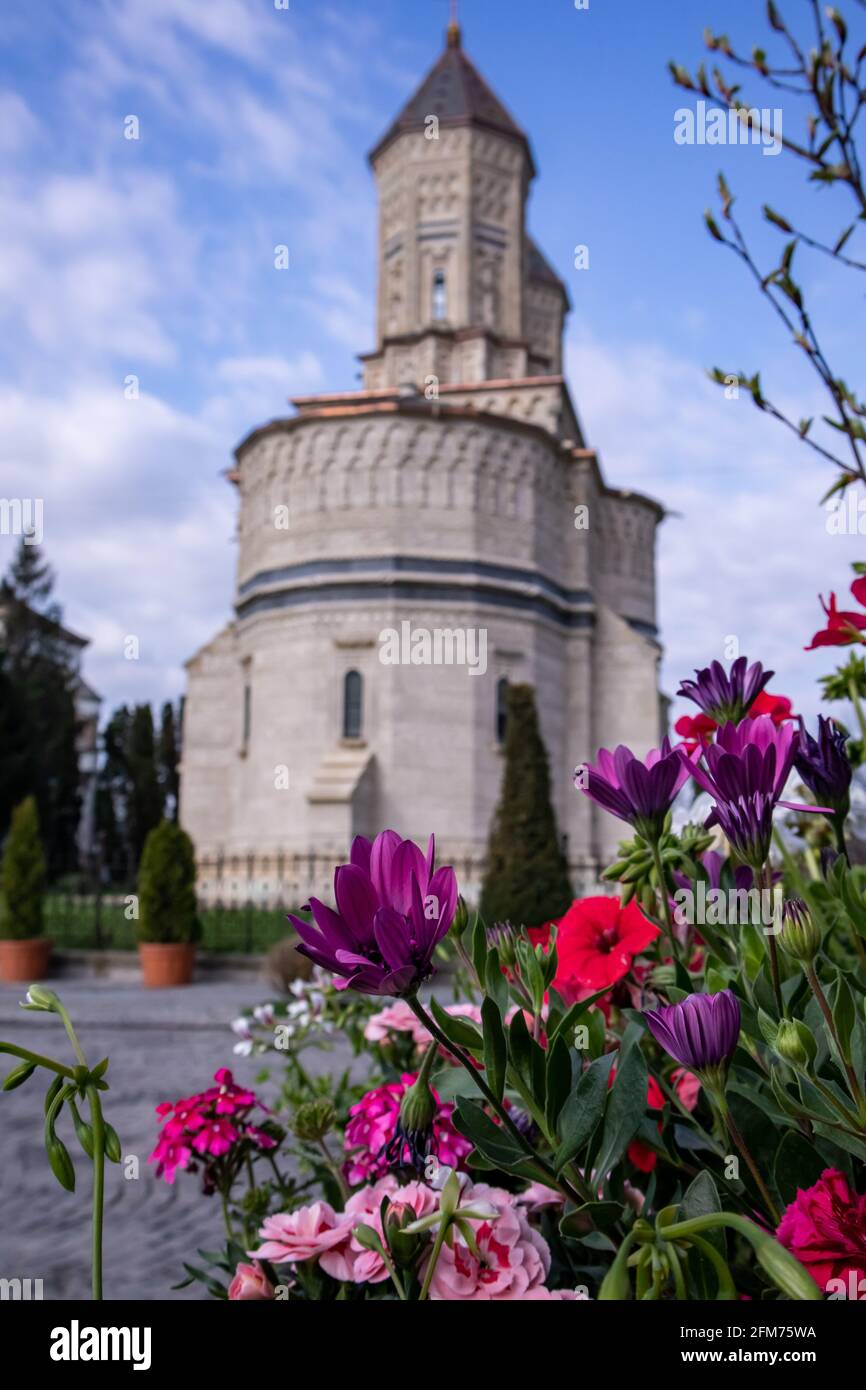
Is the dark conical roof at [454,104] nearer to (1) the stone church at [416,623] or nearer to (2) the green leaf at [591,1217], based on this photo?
(1) the stone church at [416,623]

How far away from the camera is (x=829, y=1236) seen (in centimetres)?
77

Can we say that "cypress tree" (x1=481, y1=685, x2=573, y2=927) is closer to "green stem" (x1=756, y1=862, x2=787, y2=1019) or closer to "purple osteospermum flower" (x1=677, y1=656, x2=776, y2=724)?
"purple osteospermum flower" (x1=677, y1=656, x2=776, y2=724)

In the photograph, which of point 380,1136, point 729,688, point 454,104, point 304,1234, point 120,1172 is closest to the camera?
point 304,1234

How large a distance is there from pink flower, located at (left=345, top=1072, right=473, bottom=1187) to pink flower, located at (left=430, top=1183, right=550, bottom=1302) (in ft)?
1.05

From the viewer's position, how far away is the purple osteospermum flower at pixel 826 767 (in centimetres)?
98

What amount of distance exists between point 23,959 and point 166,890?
205 cm

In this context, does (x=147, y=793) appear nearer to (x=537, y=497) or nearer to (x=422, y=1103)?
(x=537, y=497)

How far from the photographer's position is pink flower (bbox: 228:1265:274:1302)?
105 centimetres

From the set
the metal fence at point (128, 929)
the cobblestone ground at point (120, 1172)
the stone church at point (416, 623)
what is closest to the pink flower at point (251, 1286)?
the cobblestone ground at point (120, 1172)

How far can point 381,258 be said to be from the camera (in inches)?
1093

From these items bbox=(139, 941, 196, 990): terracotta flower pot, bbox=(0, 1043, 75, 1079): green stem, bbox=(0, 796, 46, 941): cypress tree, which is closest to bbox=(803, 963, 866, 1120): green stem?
bbox=(0, 1043, 75, 1079): green stem

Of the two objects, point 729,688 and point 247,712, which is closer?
point 729,688

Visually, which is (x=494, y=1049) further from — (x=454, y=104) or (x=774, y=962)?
(x=454, y=104)

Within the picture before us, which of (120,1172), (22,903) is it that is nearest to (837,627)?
(120,1172)
